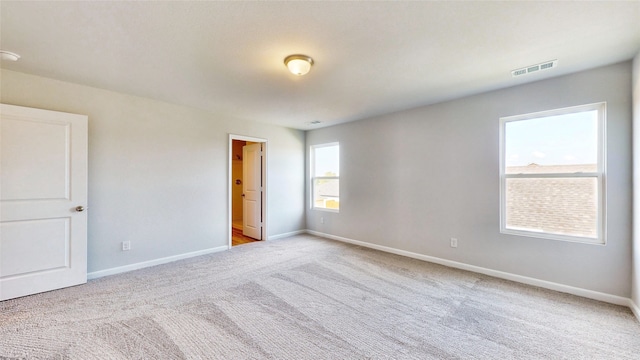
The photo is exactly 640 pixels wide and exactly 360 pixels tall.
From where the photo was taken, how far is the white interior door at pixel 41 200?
8.82 ft

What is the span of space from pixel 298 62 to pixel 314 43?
27cm

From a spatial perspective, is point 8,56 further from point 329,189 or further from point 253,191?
point 329,189

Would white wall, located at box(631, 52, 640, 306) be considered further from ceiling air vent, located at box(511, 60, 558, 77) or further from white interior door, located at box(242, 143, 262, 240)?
white interior door, located at box(242, 143, 262, 240)

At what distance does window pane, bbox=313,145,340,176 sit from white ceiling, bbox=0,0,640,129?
218 cm

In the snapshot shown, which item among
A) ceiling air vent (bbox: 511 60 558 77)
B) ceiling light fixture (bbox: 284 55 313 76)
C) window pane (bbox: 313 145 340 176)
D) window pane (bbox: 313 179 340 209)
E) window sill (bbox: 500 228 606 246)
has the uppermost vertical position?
ceiling air vent (bbox: 511 60 558 77)

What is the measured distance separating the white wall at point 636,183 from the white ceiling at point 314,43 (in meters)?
0.28

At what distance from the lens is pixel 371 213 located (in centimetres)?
481

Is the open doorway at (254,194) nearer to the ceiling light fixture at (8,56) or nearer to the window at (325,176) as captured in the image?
the window at (325,176)

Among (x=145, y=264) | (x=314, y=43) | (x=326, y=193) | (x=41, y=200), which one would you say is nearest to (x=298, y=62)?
(x=314, y=43)

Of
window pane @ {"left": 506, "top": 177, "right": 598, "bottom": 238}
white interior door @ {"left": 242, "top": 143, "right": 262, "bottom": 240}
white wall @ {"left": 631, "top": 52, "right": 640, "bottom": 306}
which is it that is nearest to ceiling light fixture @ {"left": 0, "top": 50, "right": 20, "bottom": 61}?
white interior door @ {"left": 242, "top": 143, "right": 262, "bottom": 240}

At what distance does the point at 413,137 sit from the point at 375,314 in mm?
2833

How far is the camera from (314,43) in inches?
87.4

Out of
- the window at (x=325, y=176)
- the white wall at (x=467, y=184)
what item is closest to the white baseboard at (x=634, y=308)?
the white wall at (x=467, y=184)

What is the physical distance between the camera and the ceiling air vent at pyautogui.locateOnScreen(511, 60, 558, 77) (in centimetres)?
260
